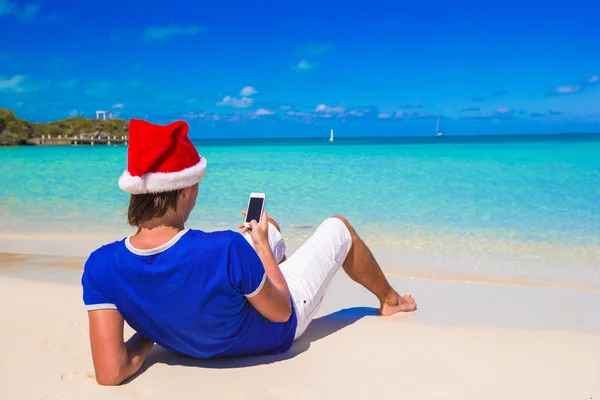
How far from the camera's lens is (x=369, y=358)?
3186 millimetres

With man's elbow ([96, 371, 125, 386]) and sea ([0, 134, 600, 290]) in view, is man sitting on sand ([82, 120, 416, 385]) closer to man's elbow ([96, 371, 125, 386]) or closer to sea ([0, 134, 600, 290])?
man's elbow ([96, 371, 125, 386])

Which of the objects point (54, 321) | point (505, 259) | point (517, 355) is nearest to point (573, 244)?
point (505, 259)

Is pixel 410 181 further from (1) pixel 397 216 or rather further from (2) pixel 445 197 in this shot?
(1) pixel 397 216

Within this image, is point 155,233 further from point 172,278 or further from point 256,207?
point 256,207

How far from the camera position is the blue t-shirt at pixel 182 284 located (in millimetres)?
2426

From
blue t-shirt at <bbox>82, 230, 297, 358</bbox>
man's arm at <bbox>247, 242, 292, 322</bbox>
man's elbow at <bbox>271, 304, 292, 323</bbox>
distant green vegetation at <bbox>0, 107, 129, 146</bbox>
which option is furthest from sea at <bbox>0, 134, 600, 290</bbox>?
distant green vegetation at <bbox>0, 107, 129, 146</bbox>

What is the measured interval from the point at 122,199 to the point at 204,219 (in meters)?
4.05

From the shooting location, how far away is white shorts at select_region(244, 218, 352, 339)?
309 centimetres

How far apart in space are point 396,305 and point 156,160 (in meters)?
2.30

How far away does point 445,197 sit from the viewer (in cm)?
1256

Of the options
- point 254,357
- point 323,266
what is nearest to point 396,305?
point 323,266

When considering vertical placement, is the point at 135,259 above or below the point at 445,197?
above

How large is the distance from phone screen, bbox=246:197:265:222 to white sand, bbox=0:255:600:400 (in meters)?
0.82

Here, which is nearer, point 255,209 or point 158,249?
point 158,249
